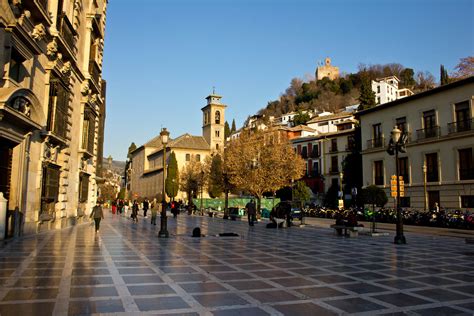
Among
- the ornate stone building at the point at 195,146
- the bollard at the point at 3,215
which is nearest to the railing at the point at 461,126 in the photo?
the bollard at the point at 3,215

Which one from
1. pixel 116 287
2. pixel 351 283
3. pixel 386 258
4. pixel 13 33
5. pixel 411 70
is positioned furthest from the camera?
pixel 411 70

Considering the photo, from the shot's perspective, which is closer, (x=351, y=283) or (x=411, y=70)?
(x=351, y=283)

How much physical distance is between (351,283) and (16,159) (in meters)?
12.6

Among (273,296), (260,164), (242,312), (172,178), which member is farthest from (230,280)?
(172,178)

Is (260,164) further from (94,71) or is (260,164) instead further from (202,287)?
(202,287)

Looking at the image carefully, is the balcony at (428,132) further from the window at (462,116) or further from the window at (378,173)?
the window at (378,173)

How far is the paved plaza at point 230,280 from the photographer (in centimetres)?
578

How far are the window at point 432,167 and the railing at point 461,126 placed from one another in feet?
8.33

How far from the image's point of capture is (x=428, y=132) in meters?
32.8

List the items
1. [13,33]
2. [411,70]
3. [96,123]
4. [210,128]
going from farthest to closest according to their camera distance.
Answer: [411,70]
[210,128]
[96,123]
[13,33]

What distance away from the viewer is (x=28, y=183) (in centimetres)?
1538

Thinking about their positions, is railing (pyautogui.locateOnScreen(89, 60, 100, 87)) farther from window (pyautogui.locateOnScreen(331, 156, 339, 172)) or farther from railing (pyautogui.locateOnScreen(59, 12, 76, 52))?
window (pyautogui.locateOnScreen(331, 156, 339, 172))

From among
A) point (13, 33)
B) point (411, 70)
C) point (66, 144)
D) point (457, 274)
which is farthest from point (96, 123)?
point (411, 70)

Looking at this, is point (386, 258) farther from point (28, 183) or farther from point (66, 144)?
point (66, 144)
